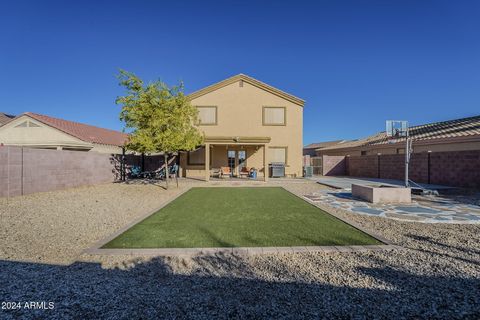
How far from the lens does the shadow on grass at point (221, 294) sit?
2.56m

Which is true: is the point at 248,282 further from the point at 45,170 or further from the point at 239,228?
the point at 45,170

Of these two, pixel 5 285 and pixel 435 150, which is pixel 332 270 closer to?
pixel 5 285

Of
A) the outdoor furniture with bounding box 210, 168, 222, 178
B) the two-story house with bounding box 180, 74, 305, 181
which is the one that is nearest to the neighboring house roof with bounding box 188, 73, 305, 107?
the two-story house with bounding box 180, 74, 305, 181

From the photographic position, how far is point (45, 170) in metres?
10.7

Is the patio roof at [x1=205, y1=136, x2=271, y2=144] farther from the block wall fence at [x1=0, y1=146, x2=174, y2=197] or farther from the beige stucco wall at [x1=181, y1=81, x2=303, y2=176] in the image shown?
the block wall fence at [x1=0, y1=146, x2=174, y2=197]

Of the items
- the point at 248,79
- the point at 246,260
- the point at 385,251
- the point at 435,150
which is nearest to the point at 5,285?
the point at 246,260

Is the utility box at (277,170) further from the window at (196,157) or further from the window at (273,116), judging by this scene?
the window at (196,157)

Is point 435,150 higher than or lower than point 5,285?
higher

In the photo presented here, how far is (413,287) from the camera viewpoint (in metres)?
3.06

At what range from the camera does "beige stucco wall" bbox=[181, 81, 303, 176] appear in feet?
61.9

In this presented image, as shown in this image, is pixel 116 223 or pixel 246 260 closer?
pixel 246 260

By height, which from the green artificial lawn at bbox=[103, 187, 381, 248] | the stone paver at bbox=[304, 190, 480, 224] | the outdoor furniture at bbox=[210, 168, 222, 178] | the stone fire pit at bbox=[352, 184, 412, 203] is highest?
the outdoor furniture at bbox=[210, 168, 222, 178]

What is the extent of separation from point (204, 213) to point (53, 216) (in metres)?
4.58

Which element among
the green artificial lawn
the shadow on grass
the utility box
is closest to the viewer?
the shadow on grass
